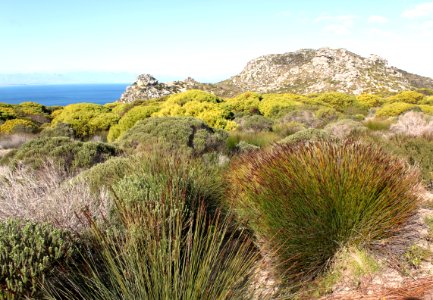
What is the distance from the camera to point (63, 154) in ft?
29.1

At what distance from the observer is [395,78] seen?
217 ft

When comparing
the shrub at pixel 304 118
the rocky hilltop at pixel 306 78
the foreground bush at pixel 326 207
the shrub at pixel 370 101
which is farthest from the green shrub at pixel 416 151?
the rocky hilltop at pixel 306 78

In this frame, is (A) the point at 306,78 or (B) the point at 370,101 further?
(A) the point at 306,78

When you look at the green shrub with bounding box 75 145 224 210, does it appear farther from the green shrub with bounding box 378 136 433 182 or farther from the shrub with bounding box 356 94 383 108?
the shrub with bounding box 356 94 383 108

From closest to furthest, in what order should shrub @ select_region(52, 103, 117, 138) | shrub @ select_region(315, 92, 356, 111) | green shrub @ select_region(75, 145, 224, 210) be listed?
green shrub @ select_region(75, 145, 224, 210), shrub @ select_region(52, 103, 117, 138), shrub @ select_region(315, 92, 356, 111)

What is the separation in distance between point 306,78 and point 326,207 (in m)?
75.1

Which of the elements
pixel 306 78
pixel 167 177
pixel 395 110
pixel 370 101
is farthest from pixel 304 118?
pixel 306 78

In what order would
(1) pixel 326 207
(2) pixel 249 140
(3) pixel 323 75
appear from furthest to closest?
(3) pixel 323 75
(2) pixel 249 140
(1) pixel 326 207

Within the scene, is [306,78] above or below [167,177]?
above

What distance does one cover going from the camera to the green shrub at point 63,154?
8.49m

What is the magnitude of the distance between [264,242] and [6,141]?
17.8 m

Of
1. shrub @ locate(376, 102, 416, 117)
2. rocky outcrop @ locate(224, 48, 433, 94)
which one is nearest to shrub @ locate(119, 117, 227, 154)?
shrub @ locate(376, 102, 416, 117)

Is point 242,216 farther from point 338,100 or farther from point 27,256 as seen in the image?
point 338,100

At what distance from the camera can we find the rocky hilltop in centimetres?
5922
